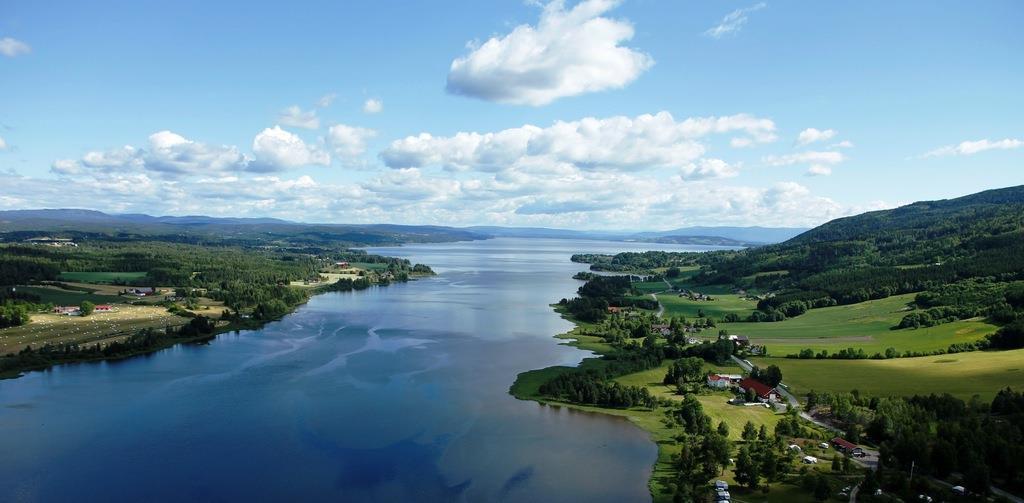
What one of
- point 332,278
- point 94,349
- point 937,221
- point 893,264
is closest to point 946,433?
point 94,349

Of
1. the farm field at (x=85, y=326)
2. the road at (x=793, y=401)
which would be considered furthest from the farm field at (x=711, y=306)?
the farm field at (x=85, y=326)

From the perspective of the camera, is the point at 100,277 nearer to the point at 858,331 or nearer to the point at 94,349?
the point at 94,349

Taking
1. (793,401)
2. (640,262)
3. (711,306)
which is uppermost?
(640,262)

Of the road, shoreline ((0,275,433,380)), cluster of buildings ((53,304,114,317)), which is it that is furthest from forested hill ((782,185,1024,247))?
cluster of buildings ((53,304,114,317))

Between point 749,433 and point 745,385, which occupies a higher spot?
point 745,385

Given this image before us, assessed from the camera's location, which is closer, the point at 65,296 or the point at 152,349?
the point at 152,349

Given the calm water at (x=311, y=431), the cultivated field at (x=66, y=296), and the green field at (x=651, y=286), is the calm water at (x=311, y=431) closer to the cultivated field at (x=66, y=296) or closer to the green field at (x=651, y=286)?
the cultivated field at (x=66, y=296)

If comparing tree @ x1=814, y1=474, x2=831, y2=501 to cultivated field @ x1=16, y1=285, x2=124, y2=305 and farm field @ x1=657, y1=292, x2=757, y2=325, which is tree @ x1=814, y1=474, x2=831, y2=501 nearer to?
farm field @ x1=657, y1=292, x2=757, y2=325
